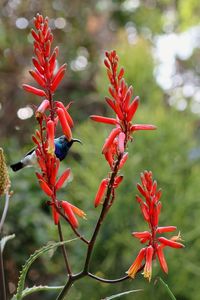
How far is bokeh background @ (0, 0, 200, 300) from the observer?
1956mm

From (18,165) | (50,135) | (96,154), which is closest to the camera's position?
(50,135)

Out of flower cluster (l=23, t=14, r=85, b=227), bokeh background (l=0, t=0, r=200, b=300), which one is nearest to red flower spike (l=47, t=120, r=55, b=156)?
flower cluster (l=23, t=14, r=85, b=227)

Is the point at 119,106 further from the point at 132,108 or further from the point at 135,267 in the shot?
the point at 135,267

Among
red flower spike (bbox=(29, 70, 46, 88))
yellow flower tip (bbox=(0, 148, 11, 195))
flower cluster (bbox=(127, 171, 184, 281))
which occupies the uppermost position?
red flower spike (bbox=(29, 70, 46, 88))

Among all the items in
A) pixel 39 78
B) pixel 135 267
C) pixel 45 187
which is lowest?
pixel 135 267

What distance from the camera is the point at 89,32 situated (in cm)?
340

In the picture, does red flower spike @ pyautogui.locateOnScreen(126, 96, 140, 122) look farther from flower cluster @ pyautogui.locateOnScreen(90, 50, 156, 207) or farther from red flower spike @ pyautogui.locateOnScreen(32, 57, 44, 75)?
red flower spike @ pyautogui.locateOnScreen(32, 57, 44, 75)

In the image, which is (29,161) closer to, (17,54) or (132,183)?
(132,183)

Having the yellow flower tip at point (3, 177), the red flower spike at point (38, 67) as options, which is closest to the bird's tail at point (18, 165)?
the yellow flower tip at point (3, 177)

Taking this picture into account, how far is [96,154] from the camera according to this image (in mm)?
2201

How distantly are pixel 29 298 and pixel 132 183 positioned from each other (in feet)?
2.63

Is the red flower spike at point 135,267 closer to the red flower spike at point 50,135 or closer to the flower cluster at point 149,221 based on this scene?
the flower cluster at point 149,221

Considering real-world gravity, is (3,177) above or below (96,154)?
below

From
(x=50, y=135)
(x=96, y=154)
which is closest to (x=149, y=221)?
(x=50, y=135)
